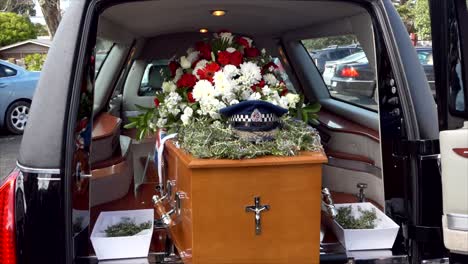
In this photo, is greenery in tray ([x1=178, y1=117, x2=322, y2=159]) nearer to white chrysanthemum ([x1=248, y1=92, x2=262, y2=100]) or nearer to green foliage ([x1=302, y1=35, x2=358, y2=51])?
white chrysanthemum ([x1=248, y1=92, x2=262, y2=100])

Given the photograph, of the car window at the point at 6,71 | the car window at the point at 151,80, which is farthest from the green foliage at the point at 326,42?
the car window at the point at 6,71

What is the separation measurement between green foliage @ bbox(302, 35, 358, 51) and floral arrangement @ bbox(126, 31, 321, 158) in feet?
1.91

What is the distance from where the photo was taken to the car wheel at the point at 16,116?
9.69m

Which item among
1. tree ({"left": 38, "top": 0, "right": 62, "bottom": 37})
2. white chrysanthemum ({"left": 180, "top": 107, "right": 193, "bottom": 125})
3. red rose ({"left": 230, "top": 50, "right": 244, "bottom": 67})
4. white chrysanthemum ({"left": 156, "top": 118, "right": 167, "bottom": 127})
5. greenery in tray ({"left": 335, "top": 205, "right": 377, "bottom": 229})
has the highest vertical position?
tree ({"left": 38, "top": 0, "right": 62, "bottom": 37})

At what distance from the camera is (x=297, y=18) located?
3.23 m

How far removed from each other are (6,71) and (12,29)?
1364 cm

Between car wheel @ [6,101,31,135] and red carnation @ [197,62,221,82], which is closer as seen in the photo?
red carnation @ [197,62,221,82]

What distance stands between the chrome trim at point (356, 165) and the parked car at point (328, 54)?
72 cm

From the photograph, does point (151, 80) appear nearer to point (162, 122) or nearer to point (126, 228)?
point (162, 122)

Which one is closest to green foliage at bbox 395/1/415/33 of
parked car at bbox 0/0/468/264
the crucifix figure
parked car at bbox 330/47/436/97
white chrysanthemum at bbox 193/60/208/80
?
parked car at bbox 330/47/436/97

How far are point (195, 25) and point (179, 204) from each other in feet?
6.15

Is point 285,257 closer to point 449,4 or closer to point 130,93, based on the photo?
point 449,4

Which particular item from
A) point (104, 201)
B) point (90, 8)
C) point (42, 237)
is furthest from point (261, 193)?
point (104, 201)

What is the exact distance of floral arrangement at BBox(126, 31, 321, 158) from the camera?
2.25m
